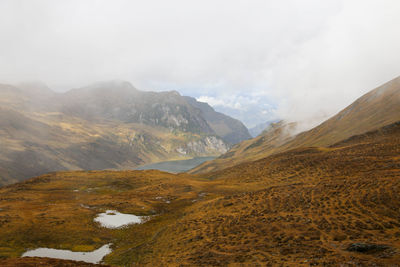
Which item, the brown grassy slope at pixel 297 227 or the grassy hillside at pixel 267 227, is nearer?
the brown grassy slope at pixel 297 227

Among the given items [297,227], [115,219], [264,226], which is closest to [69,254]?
[115,219]

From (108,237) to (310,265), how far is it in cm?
3934

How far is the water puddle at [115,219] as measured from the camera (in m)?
55.8

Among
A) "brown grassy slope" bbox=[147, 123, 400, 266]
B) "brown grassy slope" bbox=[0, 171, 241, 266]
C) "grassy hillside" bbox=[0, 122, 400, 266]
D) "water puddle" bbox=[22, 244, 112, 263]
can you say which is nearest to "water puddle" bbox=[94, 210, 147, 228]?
"brown grassy slope" bbox=[0, 171, 241, 266]

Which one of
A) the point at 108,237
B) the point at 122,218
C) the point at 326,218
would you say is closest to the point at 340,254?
the point at 326,218

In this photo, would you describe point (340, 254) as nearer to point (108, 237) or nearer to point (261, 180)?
point (108, 237)

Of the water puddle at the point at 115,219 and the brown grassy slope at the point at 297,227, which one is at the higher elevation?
the water puddle at the point at 115,219

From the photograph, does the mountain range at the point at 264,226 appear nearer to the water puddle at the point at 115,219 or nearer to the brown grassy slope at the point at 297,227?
the brown grassy slope at the point at 297,227

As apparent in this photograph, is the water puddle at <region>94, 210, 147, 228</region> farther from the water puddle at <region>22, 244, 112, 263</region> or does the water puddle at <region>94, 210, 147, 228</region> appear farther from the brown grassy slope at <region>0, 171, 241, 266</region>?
the water puddle at <region>22, 244, 112, 263</region>

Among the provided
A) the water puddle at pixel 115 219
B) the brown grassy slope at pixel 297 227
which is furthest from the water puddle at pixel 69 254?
the water puddle at pixel 115 219

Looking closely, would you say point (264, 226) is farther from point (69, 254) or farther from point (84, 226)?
point (84, 226)

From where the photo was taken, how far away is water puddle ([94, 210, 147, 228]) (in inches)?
2199

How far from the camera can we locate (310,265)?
A: 21922 mm

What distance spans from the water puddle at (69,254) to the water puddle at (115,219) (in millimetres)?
14085
